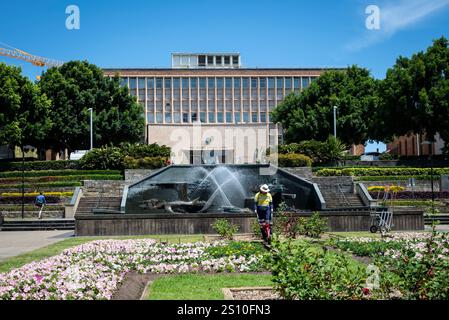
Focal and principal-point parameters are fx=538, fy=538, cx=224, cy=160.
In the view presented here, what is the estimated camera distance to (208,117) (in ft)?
287

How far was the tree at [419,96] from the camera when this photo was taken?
137 feet

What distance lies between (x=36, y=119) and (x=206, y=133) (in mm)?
15755

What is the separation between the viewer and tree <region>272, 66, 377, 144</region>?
179ft

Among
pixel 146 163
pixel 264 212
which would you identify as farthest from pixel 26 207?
pixel 264 212

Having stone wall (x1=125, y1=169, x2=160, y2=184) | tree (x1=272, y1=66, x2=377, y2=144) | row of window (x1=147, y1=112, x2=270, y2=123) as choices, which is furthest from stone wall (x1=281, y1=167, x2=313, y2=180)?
row of window (x1=147, y1=112, x2=270, y2=123)

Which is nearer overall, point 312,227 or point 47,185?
point 312,227

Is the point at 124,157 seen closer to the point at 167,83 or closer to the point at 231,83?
the point at 167,83

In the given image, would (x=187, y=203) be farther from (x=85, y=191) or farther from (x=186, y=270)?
(x=186, y=270)

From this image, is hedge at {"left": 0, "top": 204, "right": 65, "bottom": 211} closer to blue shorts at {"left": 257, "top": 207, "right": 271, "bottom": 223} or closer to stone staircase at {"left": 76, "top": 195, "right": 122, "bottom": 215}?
stone staircase at {"left": 76, "top": 195, "right": 122, "bottom": 215}

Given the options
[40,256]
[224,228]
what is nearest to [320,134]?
[224,228]

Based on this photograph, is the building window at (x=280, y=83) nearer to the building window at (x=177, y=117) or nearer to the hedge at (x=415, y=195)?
the building window at (x=177, y=117)

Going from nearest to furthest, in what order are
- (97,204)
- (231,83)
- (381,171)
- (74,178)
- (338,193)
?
(97,204) < (338,193) < (74,178) < (381,171) < (231,83)

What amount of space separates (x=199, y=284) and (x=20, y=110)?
133 feet
